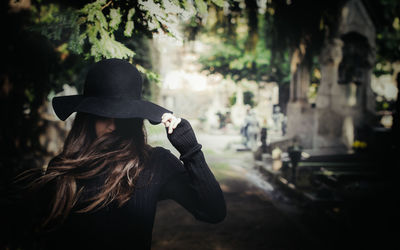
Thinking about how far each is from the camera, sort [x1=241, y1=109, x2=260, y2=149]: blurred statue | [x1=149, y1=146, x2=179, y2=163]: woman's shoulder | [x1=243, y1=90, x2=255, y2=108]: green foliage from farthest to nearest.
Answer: [x1=243, y1=90, x2=255, y2=108]: green foliage, [x1=241, y1=109, x2=260, y2=149]: blurred statue, [x1=149, y1=146, x2=179, y2=163]: woman's shoulder

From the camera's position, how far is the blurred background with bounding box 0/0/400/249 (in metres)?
2.17

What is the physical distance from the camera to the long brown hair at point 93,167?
1.39 m

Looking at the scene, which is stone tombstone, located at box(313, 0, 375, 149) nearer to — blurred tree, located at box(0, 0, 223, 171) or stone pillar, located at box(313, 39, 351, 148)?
stone pillar, located at box(313, 39, 351, 148)

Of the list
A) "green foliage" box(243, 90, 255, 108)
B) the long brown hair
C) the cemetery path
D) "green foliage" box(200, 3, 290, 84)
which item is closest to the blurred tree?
the long brown hair

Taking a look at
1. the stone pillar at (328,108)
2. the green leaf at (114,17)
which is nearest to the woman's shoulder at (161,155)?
the green leaf at (114,17)

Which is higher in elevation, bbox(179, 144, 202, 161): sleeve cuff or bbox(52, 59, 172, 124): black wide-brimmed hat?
bbox(52, 59, 172, 124): black wide-brimmed hat

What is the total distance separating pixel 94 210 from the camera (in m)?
1.39

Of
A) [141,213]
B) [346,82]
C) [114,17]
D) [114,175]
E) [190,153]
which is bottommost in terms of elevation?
[141,213]

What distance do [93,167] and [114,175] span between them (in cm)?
15

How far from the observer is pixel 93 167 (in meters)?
1.49

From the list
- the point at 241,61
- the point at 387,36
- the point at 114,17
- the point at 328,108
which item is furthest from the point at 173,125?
the point at 387,36

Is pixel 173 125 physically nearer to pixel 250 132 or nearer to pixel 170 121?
pixel 170 121

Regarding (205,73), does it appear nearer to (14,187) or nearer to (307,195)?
(307,195)

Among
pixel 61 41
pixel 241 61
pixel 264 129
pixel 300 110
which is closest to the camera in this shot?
pixel 61 41
